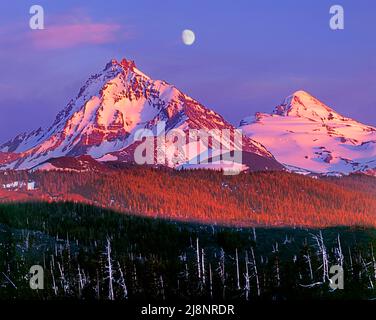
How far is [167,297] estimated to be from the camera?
186 meters
